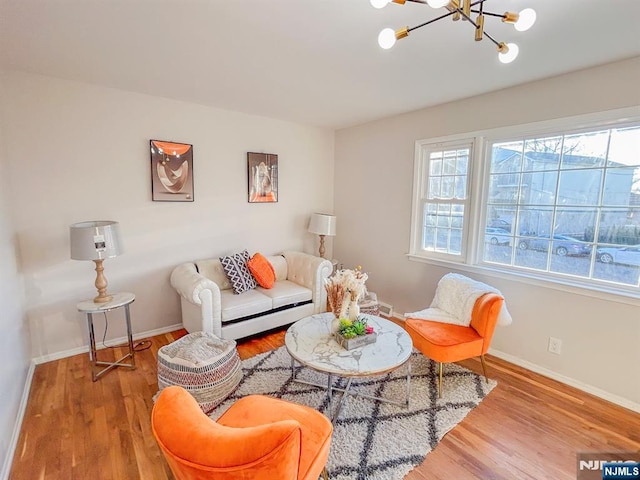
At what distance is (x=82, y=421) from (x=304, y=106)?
3242 mm

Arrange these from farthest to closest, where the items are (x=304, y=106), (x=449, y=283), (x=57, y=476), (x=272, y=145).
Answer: (x=272, y=145)
(x=304, y=106)
(x=449, y=283)
(x=57, y=476)

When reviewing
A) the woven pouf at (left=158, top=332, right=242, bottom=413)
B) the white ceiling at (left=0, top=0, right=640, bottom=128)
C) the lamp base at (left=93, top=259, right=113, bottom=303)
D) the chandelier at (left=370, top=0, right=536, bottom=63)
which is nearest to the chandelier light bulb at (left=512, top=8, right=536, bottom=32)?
the chandelier at (left=370, top=0, right=536, bottom=63)

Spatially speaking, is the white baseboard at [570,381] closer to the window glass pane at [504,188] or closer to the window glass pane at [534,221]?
the window glass pane at [534,221]

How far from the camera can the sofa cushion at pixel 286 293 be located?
324 centimetres

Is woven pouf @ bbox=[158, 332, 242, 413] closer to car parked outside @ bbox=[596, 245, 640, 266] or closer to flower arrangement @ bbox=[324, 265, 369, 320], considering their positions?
flower arrangement @ bbox=[324, 265, 369, 320]

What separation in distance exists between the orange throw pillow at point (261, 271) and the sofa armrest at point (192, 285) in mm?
603

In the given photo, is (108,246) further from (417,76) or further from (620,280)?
(620,280)

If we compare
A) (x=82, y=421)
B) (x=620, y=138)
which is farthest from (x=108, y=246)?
(x=620, y=138)

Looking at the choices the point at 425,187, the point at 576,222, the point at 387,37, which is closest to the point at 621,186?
the point at 576,222

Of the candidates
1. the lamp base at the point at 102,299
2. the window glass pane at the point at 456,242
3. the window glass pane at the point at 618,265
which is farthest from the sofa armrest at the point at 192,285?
the window glass pane at the point at 618,265

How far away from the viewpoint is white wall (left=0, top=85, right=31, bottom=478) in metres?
1.70

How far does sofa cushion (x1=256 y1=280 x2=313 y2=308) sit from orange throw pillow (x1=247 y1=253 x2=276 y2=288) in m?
0.07

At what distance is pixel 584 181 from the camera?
240 centimetres

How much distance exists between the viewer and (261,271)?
3.41 meters
